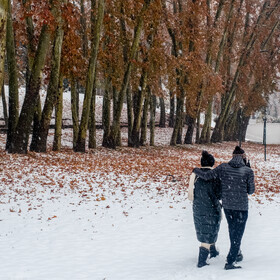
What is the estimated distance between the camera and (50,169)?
45.5ft

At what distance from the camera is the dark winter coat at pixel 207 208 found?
6.18 meters

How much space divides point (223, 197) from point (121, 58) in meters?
17.4

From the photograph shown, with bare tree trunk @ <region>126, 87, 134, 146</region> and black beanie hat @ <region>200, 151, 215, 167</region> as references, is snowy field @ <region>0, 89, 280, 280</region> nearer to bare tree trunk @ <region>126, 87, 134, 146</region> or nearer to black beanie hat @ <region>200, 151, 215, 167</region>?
black beanie hat @ <region>200, 151, 215, 167</region>

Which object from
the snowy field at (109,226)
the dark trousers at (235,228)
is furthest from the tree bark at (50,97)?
the dark trousers at (235,228)

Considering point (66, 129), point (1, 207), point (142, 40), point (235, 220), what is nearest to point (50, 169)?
point (1, 207)

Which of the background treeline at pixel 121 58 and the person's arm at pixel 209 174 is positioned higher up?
the background treeline at pixel 121 58

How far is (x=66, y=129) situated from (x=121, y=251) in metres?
26.9

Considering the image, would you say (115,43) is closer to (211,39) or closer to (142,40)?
(142,40)

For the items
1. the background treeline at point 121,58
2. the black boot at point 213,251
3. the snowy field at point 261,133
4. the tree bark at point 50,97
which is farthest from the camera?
the snowy field at point 261,133

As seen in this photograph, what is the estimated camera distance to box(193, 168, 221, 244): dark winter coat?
20.3 ft

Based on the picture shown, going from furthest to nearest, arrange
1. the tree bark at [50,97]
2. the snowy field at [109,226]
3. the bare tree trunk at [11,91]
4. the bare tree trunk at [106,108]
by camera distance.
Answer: the bare tree trunk at [106,108] < the tree bark at [50,97] < the bare tree trunk at [11,91] < the snowy field at [109,226]

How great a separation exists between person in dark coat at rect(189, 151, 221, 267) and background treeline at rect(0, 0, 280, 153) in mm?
6215

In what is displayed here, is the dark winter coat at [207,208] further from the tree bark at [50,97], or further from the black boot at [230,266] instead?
the tree bark at [50,97]

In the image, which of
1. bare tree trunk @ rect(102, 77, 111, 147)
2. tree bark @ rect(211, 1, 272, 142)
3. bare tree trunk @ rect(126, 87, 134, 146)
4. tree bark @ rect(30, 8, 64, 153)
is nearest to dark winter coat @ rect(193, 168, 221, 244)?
tree bark @ rect(30, 8, 64, 153)
